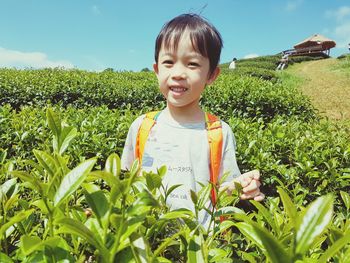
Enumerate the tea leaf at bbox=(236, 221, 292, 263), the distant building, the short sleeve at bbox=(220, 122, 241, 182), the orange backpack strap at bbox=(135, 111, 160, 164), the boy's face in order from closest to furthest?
the tea leaf at bbox=(236, 221, 292, 263) → the boy's face → the short sleeve at bbox=(220, 122, 241, 182) → the orange backpack strap at bbox=(135, 111, 160, 164) → the distant building

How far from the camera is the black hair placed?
2.31 metres

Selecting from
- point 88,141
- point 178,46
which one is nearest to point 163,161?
point 178,46

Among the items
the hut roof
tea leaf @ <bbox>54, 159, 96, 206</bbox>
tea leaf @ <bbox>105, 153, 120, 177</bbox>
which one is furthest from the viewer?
the hut roof

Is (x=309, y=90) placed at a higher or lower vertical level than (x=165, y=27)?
higher

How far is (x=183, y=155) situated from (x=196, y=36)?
742 mm

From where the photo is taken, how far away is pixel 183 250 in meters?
1.05

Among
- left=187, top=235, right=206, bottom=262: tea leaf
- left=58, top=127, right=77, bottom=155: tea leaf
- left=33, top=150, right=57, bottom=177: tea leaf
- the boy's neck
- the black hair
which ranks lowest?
left=187, top=235, right=206, bottom=262: tea leaf

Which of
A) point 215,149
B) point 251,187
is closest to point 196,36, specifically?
point 215,149

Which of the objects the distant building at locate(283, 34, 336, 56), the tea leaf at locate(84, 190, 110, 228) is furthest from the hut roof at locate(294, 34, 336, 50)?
the tea leaf at locate(84, 190, 110, 228)

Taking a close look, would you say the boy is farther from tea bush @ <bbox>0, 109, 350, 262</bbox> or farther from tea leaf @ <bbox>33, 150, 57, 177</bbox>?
tea leaf @ <bbox>33, 150, 57, 177</bbox>

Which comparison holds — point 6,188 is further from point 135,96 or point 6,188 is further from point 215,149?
point 135,96

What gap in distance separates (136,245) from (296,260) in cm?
32

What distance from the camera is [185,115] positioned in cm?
254

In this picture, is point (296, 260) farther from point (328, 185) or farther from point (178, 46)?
point (328, 185)
